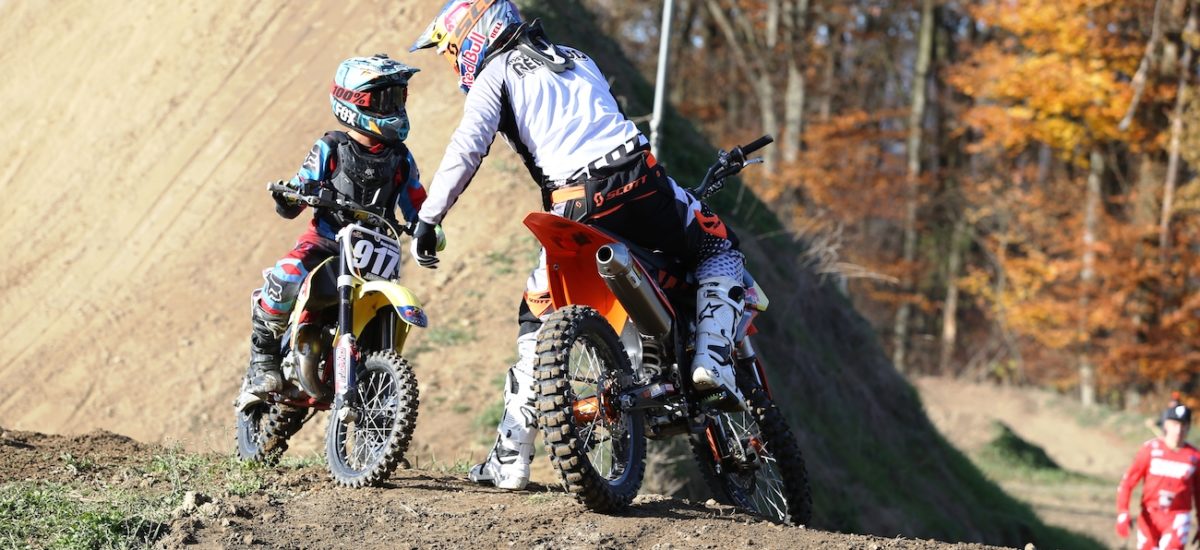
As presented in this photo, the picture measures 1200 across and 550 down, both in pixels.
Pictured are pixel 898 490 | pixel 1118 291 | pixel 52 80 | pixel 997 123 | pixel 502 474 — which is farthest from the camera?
pixel 997 123

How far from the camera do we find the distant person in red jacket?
400 inches

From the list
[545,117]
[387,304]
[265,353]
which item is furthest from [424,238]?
[265,353]

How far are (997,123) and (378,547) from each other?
95.6 feet

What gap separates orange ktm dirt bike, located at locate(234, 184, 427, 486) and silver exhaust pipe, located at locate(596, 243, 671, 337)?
961mm

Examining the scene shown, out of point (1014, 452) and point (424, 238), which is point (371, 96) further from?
point (1014, 452)

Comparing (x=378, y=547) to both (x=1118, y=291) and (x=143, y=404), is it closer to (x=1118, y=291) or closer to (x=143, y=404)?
(x=143, y=404)

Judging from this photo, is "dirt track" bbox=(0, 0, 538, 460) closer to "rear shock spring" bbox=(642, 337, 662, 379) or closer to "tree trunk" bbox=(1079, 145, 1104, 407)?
"rear shock spring" bbox=(642, 337, 662, 379)

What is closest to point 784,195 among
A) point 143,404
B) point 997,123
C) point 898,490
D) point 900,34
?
→ point 997,123

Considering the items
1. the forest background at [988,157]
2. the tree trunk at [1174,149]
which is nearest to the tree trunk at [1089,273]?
the forest background at [988,157]

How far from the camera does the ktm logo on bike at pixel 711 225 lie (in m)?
6.43

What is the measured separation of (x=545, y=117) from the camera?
5.98 m

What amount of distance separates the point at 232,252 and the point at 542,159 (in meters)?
7.01

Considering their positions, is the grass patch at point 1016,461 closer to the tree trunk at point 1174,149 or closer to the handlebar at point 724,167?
the tree trunk at point 1174,149

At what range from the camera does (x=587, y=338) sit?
5641mm
